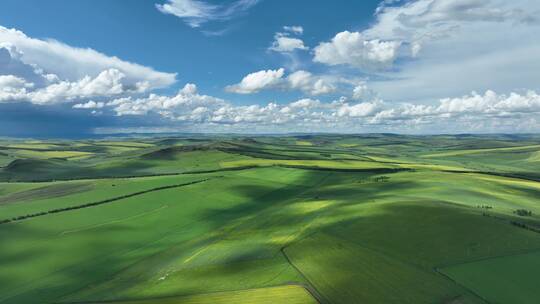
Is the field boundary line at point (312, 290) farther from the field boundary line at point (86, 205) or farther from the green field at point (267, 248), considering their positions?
the field boundary line at point (86, 205)

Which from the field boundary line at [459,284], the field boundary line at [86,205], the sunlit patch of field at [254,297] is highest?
the field boundary line at [459,284]

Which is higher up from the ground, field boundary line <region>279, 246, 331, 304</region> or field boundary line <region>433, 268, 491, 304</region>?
field boundary line <region>433, 268, 491, 304</region>

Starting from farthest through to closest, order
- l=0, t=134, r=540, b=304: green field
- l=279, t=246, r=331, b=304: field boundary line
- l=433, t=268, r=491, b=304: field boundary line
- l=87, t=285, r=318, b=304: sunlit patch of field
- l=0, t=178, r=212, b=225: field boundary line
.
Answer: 1. l=0, t=178, r=212, b=225: field boundary line
2. l=0, t=134, r=540, b=304: green field
3. l=87, t=285, r=318, b=304: sunlit patch of field
4. l=279, t=246, r=331, b=304: field boundary line
5. l=433, t=268, r=491, b=304: field boundary line

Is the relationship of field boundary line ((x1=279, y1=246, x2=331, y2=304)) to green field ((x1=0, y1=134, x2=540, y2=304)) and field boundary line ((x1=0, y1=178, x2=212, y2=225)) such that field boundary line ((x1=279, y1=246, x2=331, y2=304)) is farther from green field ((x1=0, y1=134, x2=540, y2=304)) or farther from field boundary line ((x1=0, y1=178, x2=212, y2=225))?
field boundary line ((x1=0, y1=178, x2=212, y2=225))

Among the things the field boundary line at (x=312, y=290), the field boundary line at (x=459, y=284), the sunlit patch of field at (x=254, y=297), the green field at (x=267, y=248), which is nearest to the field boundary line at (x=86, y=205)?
the green field at (x=267, y=248)

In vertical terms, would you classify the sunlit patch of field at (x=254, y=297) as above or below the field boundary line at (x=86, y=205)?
above

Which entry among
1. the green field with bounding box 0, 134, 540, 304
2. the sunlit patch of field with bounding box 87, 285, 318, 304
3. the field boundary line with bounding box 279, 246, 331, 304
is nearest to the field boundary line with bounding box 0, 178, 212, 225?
the green field with bounding box 0, 134, 540, 304

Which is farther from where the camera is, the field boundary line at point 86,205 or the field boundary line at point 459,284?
the field boundary line at point 86,205

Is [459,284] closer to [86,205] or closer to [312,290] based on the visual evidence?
[312,290]

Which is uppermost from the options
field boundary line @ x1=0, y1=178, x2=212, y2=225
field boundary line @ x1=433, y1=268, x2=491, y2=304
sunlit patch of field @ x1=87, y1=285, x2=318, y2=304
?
field boundary line @ x1=433, y1=268, x2=491, y2=304

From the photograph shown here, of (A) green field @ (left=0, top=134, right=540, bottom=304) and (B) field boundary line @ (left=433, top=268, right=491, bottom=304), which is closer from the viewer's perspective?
(B) field boundary line @ (left=433, top=268, right=491, bottom=304)

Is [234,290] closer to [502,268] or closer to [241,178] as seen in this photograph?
[502,268]

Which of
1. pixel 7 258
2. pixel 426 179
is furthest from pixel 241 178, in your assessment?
pixel 7 258

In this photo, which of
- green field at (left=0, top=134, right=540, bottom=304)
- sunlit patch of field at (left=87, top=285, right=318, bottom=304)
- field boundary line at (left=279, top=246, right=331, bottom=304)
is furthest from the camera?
green field at (left=0, top=134, right=540, bottom=304)
